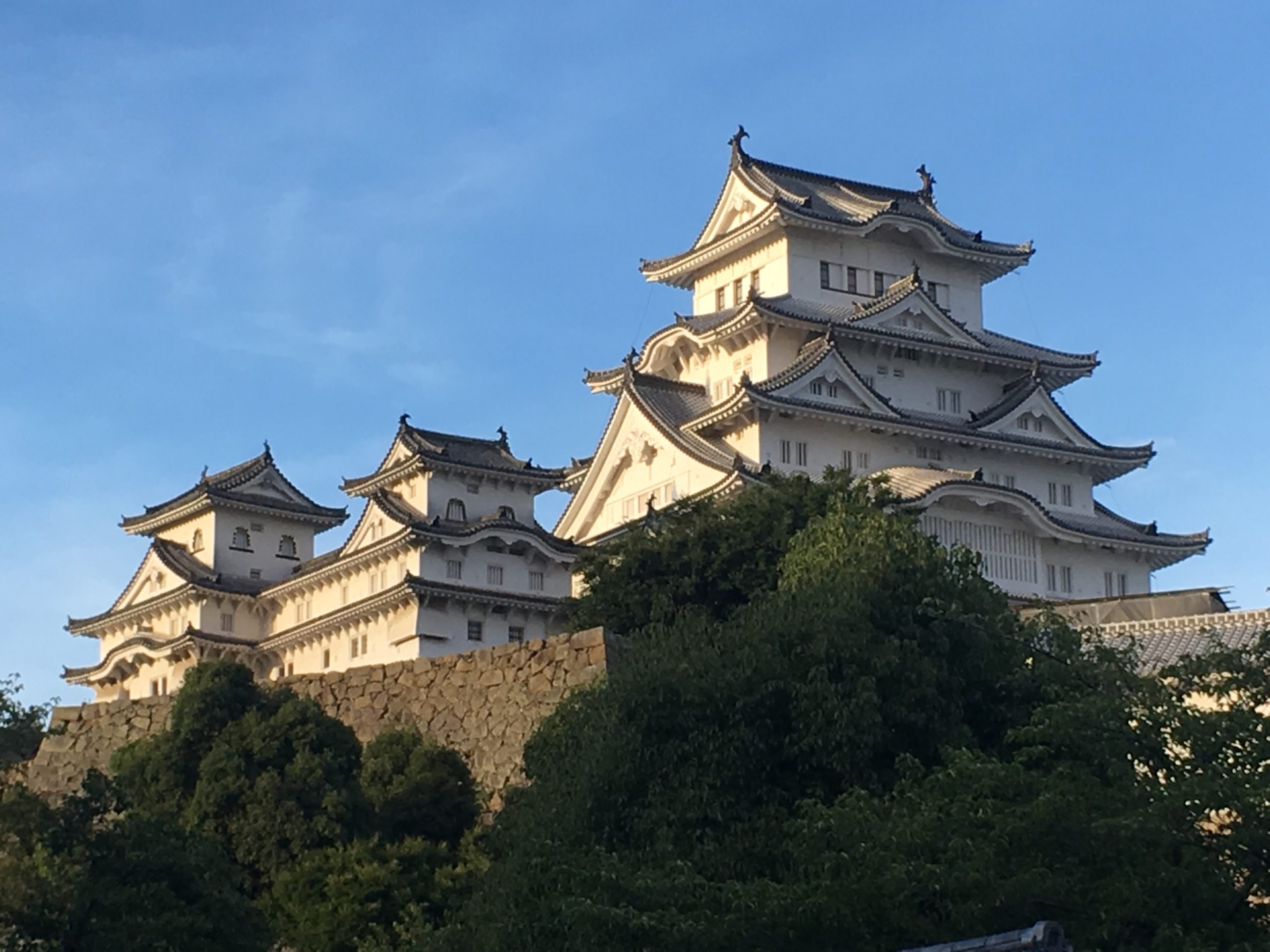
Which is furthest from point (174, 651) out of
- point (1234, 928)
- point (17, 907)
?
point (1234, 928)

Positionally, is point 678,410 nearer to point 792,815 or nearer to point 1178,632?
point 1178,632

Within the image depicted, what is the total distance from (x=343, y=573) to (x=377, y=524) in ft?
6.97

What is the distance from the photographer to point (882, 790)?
69.6 feet

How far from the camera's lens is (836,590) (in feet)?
74.7

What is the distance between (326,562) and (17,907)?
136ft

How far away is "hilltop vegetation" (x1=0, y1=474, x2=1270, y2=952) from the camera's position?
18.8 m

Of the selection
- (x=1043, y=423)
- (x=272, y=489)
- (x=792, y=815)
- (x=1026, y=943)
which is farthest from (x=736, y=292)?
(x=1026, y=943)

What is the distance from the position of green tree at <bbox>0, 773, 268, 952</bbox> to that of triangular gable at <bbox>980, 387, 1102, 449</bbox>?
33072 mm

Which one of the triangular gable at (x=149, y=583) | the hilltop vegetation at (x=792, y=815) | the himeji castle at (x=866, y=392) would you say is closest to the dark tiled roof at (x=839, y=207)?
the himeji castle at (x=866, y=392)

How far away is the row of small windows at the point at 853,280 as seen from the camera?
5488 cm

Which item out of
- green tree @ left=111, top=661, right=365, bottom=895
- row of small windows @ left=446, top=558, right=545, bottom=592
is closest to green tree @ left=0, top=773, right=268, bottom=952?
green tree @ left=111, top=661, right=365, bottom=895

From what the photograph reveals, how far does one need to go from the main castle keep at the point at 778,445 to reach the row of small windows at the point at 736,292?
66 mm

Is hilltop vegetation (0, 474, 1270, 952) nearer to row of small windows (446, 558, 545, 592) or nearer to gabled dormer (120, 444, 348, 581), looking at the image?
row of small windows (446, 558, 545, 592)

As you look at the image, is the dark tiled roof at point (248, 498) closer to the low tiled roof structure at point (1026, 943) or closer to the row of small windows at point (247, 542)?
the row of small windows at point (247, 542)
